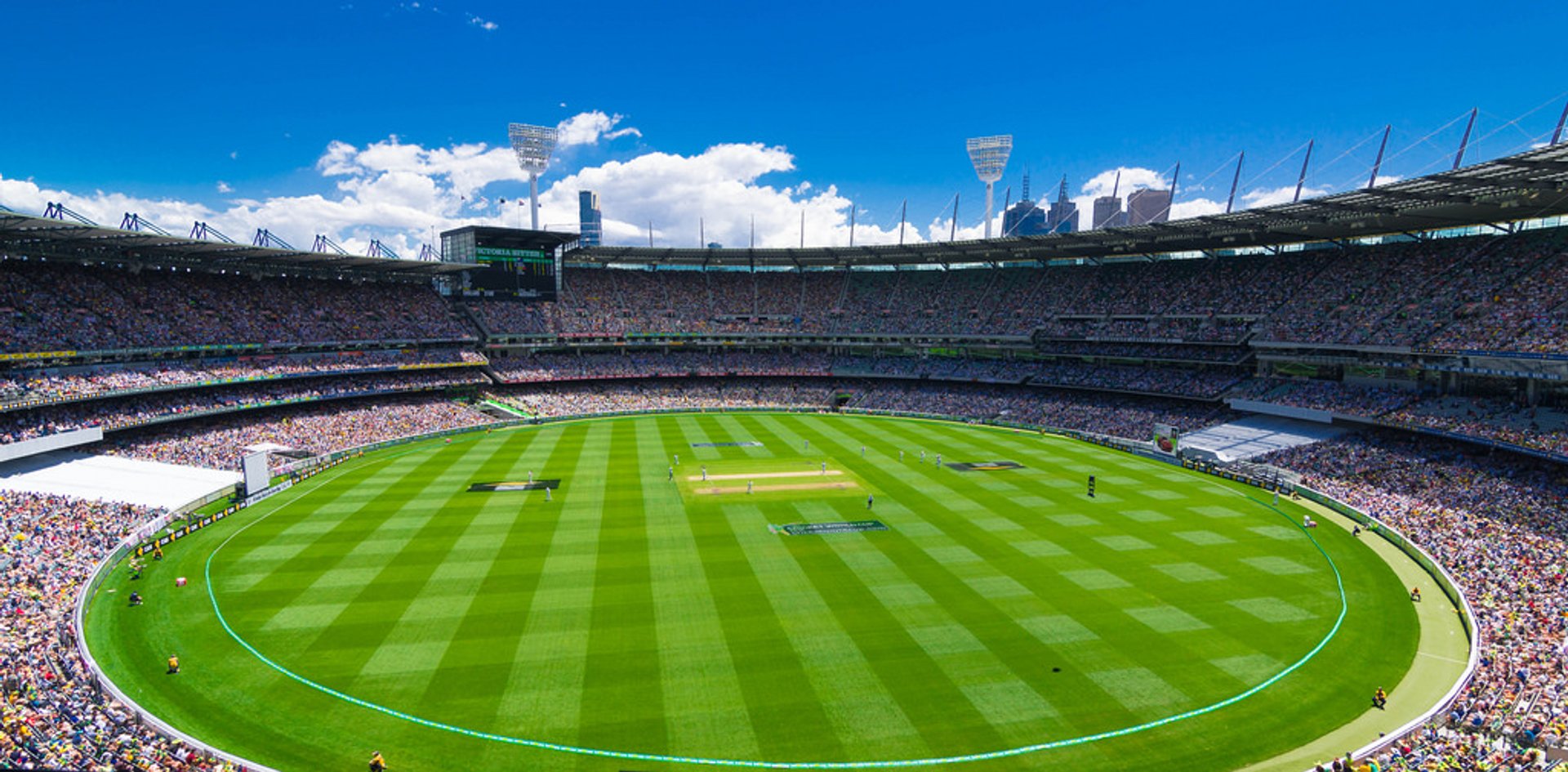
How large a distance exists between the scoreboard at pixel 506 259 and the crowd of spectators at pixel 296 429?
566 inches

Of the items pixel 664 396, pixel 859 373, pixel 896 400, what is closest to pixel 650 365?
pixel 664 396

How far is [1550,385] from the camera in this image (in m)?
37.7

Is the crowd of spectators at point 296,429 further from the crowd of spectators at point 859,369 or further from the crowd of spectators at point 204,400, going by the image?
the crowd of spectators at point 859,369

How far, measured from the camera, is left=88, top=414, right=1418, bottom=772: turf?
17.7 m

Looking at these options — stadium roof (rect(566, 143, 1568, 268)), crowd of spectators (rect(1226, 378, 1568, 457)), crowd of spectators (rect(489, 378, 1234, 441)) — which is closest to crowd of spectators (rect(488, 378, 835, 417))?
crowd of spectators (rect(489, 378, 1234, 441))

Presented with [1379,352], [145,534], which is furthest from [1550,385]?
[145,534]

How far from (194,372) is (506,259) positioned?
1204 inches

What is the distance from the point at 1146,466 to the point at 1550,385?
64.1 ft

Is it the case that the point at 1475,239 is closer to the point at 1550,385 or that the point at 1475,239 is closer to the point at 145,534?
the point at 1550,385

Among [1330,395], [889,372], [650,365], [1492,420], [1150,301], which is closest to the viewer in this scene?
[1492,420]

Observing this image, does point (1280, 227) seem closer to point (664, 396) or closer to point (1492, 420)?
point (1492, 420)

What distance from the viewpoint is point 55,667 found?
1861 cm

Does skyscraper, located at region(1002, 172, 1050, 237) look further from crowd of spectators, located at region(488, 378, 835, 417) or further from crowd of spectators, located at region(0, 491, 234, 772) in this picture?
crowd of spectators, located at region(0, 491, 234, 772)

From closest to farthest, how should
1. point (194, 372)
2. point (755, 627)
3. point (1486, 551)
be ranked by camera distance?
point (755, 627)
point (1486, 551)
point (194, 372)
